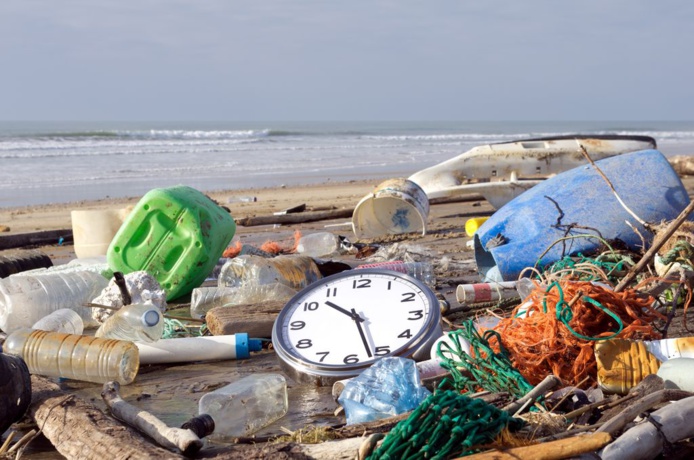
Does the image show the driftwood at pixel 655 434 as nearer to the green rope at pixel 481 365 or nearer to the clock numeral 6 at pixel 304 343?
the green rope at pixel 481 365

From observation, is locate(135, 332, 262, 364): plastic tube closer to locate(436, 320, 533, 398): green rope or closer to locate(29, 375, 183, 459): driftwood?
locate(29, 375, 183, 459): driftwood

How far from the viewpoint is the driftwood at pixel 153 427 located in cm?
249

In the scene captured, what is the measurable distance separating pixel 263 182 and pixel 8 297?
43.3 ft

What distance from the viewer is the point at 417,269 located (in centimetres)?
559

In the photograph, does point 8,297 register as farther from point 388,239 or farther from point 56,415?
point 388,239

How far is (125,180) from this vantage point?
19.0 m

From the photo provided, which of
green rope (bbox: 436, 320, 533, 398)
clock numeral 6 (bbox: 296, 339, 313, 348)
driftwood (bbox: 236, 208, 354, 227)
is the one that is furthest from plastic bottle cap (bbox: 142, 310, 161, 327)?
driftwood (bbox: 236, 208, 354, 227)

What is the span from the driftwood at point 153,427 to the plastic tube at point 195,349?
32.0 inches

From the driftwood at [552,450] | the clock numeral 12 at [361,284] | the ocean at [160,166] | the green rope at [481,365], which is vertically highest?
the clock numeral 12 at [361,284]

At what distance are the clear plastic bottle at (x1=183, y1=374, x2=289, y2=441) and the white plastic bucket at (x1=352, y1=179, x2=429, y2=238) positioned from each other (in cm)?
473

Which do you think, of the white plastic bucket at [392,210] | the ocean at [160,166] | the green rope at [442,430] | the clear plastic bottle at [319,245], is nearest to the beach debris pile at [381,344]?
the green rope at [442,430]

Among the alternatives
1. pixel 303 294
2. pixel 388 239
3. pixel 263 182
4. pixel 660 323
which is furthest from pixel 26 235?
pixel 263 182

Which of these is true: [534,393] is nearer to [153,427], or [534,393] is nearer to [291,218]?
[153,427]

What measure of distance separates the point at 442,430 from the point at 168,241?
374cm
